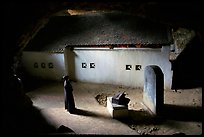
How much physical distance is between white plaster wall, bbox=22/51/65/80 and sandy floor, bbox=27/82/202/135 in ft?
3.68

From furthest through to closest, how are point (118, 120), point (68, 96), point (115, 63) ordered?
point (115, 63)
point (68, 96)
point (118, 120)

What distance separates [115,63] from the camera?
1855 centimetres

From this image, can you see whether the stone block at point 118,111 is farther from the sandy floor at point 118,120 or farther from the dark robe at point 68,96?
the dark robe at point 68,96

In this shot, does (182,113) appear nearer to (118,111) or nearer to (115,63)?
(118,111)

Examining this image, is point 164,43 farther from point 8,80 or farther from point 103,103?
point 8,80

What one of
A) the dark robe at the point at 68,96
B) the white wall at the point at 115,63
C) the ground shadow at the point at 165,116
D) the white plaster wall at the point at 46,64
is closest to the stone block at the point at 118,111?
the ground shadow at the point at 165,116

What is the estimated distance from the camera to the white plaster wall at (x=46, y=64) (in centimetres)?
1911

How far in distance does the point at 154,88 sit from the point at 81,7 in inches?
263

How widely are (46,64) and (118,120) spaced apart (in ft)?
25.5

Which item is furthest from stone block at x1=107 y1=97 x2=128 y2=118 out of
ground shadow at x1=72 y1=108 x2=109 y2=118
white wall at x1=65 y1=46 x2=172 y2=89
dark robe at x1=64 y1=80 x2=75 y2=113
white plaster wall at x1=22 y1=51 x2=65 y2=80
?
white plaster wall at x1=22 y1=51 x2=65 y2=80

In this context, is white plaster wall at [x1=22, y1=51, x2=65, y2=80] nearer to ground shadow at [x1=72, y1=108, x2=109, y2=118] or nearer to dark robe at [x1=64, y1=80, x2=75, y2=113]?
dark robe at [x1=64, y1=80, x2=75, y2=113]

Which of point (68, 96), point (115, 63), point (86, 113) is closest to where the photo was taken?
point (68, 96)

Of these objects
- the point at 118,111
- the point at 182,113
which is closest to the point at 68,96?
the point at 118,111

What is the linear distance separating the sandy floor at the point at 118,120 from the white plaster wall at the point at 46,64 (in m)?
1.12
